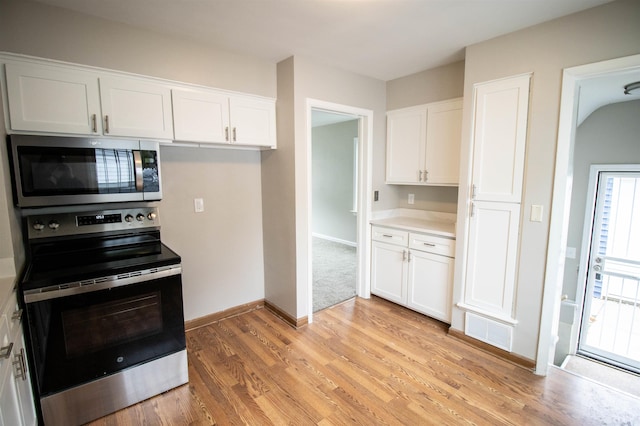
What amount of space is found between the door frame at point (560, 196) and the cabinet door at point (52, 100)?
320 centimetres

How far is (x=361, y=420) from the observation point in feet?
6.17

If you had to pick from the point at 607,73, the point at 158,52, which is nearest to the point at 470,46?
the point at 607,73

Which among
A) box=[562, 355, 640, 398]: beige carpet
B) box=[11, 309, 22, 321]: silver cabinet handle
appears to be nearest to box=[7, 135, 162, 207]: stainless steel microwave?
box=[11, 309, 22, 321]: silver cabinet handle

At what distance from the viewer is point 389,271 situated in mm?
3471

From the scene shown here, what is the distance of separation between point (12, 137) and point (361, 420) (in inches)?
106

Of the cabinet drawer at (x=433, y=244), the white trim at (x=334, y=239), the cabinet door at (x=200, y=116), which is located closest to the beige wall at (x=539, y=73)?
the cabinet drawer at (x=433, y=244)

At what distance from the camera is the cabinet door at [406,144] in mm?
3311

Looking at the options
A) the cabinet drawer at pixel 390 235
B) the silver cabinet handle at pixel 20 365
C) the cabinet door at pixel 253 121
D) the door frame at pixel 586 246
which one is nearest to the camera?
the silver cabinet handle at pixel 20 365

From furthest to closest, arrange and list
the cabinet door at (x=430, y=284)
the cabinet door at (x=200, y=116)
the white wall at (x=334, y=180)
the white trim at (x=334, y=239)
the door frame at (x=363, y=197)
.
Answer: the white trim at (x=334, y=239) → the white wall at (x=334, y=180) → the door frame at (x=363, y=197) → the cabinet door at (x=430, y=284) → the cabinet door at (x=200, y=116)

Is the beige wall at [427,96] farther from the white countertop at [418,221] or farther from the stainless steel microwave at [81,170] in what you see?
the stainless steel microwave at [81,170]

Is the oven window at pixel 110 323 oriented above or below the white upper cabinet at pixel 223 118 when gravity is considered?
below

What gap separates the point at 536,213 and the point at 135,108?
10.0 feet

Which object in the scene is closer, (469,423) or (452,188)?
(469,423)

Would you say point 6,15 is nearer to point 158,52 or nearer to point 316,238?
point 158,52
